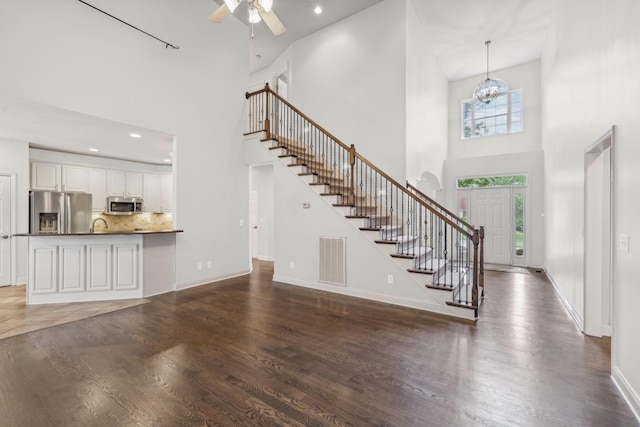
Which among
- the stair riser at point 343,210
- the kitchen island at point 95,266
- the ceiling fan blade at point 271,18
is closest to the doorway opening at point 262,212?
the kitchen island at point 95,266

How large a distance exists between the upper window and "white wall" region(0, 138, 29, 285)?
421 inches

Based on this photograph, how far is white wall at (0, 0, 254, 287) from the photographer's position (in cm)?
361

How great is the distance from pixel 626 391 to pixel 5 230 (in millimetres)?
8929

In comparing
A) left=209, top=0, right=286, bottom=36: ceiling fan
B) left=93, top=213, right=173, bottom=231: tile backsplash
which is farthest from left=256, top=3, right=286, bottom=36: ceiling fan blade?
left=93, top=213, right=173, bottom=231: tile backsplash

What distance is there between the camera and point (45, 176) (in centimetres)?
595

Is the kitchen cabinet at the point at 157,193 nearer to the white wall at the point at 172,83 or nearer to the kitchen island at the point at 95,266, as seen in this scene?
the white wall at the point at 172,83

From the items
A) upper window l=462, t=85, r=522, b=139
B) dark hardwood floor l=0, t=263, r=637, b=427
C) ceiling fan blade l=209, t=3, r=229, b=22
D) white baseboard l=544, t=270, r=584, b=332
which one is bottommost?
dark hardwood floor l=0, t=263, r=637, b=427

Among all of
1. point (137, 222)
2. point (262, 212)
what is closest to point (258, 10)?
point (262, 212)

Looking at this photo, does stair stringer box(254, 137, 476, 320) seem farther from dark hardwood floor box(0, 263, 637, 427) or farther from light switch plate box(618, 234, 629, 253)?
light switch plate box(618, 234, 629, 253)

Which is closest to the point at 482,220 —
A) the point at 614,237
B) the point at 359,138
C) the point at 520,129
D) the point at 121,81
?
the point at 520,129

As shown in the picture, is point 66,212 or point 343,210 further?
point 66,212

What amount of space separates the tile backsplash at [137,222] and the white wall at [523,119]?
875cm

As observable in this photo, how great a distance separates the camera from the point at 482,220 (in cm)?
804

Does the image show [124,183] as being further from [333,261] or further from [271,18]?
[271,18]
